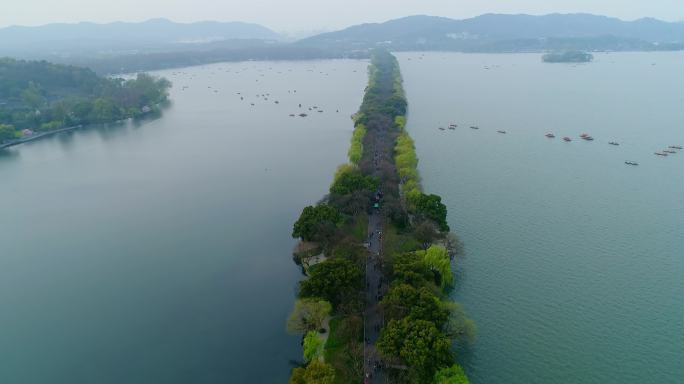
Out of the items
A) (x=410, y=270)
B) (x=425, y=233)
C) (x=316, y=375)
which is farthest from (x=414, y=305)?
(x=425, y=233)

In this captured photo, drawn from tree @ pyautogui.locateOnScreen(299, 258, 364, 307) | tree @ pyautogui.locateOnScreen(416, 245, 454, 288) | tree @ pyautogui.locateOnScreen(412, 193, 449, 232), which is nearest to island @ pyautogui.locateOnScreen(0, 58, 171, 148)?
tree @ pyautogui.locateOnScreen(299, 258, 364, 307)

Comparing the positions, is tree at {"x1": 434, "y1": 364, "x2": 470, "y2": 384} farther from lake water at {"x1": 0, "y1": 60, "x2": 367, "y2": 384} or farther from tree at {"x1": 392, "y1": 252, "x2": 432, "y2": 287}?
lake water at {"x1": 0, "y1": 60, "x2": 367, "y2": 384}

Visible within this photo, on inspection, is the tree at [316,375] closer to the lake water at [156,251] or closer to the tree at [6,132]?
the lake water at [156,251]

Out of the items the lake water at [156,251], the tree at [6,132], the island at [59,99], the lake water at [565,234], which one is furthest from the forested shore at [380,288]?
the island at [59,99]

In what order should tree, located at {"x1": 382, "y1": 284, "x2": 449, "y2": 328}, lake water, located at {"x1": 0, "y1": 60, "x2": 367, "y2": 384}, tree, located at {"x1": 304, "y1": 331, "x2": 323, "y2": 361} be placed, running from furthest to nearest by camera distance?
lake water, located at {"x1": 0, "y1": 60, "x2": 367, "y2": 384} → tree, located at {"x1": 382, "y1": 284, "x2": 449, "y2": 328} → tree, located at {"x1": 304, "y1": 331, "x2": 323, "y2": 361}

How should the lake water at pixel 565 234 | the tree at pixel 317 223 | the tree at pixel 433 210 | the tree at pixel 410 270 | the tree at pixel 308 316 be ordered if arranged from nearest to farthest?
the tree at pixel 308 316 → the lake water at pixel 565 234 → the tree at pixel 410 270 → the tree at pixel 317 223 → the tree at pixel 433 210

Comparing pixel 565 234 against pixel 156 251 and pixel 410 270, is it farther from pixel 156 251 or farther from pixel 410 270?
pixel 156 251
